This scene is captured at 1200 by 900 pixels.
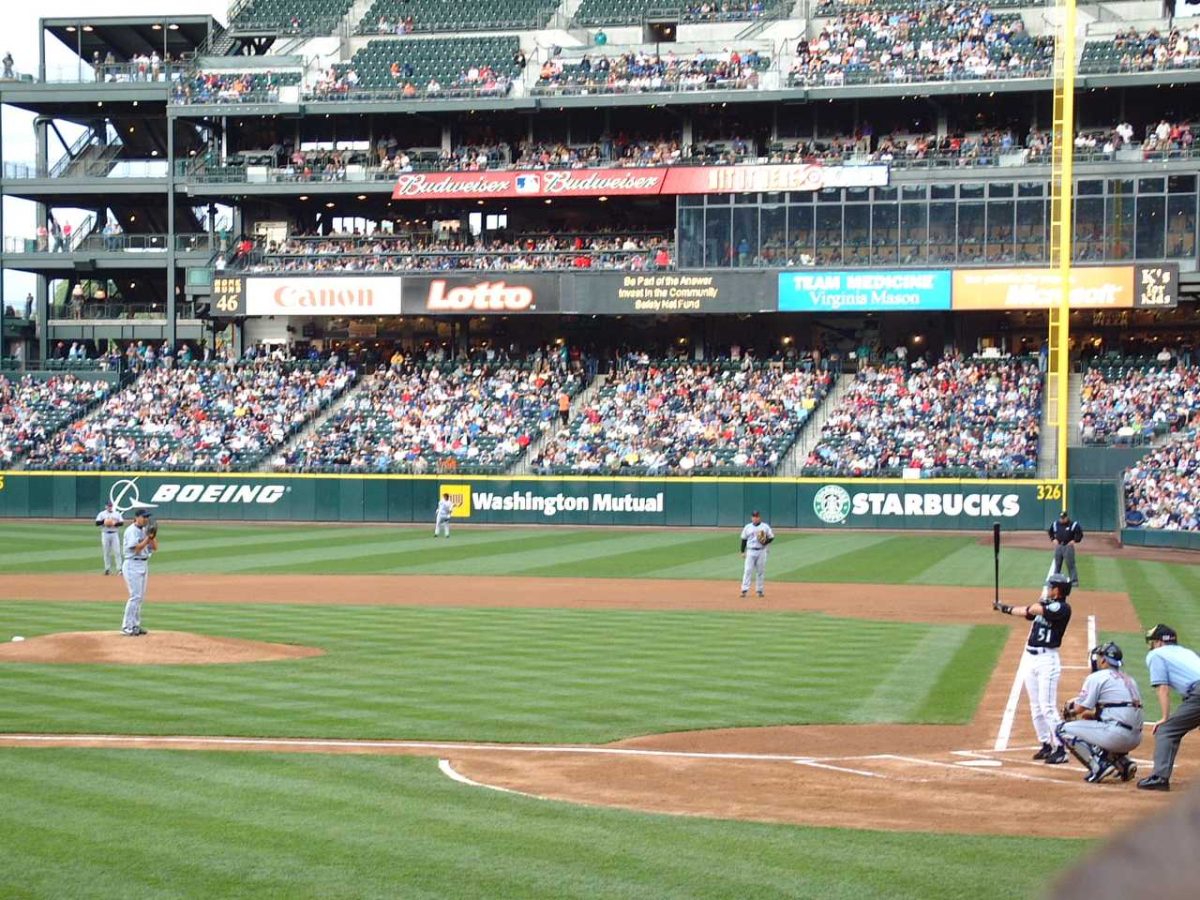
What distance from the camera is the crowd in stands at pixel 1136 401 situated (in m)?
51.1

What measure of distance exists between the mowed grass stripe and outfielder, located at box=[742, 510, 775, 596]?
8.93ft

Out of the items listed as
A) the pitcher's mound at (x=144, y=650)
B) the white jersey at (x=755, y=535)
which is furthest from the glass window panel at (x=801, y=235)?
the pitcher's mound at (x=144, y=650)

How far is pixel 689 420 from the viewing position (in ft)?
185

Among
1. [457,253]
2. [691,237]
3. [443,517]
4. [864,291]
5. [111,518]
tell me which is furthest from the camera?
[457,253]

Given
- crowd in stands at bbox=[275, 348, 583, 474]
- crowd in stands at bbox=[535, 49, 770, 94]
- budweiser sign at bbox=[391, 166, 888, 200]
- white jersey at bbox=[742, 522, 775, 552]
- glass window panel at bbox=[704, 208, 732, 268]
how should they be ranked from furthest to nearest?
crowd in stands at bbox=[535, 49, 770, 94], glass window panel at bbox=[704, 208, 732, 268], budweiser sign at bbox=[391, 166, 888, 200], crowd in stands at bbox=[275, 348, 583, 474], white jersey at bbox=[742, 522, 775, 552]

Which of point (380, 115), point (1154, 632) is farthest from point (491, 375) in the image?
point (1154, 632)

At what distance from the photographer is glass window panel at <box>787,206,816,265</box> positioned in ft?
194

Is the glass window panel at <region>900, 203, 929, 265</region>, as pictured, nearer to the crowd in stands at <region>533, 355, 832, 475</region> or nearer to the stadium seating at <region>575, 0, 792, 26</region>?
the crowd in stands at <region>533, 355, 832, 475</region>

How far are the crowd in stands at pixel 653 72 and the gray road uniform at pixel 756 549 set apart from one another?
34339mm

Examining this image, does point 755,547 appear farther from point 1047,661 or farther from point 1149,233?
point 1149,233

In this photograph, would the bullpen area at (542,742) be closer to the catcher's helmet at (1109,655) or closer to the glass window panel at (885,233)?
the catcher's helmet at (1109,655)

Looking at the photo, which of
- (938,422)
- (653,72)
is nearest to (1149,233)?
(938,422)

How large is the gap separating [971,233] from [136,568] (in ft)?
140

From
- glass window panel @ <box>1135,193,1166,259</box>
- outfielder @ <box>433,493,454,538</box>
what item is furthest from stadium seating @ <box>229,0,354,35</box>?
glass window panel @ <box>1135,193,1166,259</box>
